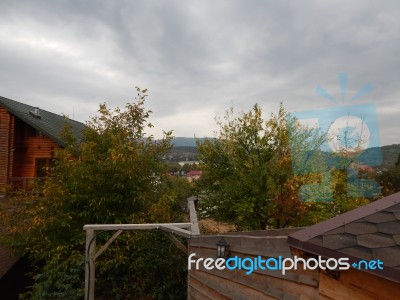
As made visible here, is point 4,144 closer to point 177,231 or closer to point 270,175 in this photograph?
point 270,175

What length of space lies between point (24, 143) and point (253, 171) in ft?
39.8

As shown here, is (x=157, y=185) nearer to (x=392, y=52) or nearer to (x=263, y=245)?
(x=263, y=245)

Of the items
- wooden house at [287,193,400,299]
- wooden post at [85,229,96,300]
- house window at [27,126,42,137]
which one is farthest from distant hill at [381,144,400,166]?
house window at [27,126,42,137]

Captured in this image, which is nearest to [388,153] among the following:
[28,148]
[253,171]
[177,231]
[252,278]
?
[253,171]

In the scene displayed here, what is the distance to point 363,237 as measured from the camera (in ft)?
6.09

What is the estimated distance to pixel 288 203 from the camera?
9.34 meters

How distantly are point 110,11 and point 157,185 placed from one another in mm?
4956

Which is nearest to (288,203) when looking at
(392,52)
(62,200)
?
(392,52)

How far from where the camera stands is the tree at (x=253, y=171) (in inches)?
387

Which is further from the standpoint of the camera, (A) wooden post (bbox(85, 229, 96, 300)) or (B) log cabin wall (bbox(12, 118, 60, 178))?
(B) log cabin wall (bbox(12, 118, 60, 178))

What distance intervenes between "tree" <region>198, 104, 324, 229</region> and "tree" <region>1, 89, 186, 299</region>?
2.80 meters

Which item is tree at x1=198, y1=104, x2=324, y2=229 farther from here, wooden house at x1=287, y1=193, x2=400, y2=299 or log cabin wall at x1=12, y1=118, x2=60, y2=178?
log cabin wall at x1=12, y1=118, x2=60, y2=178
